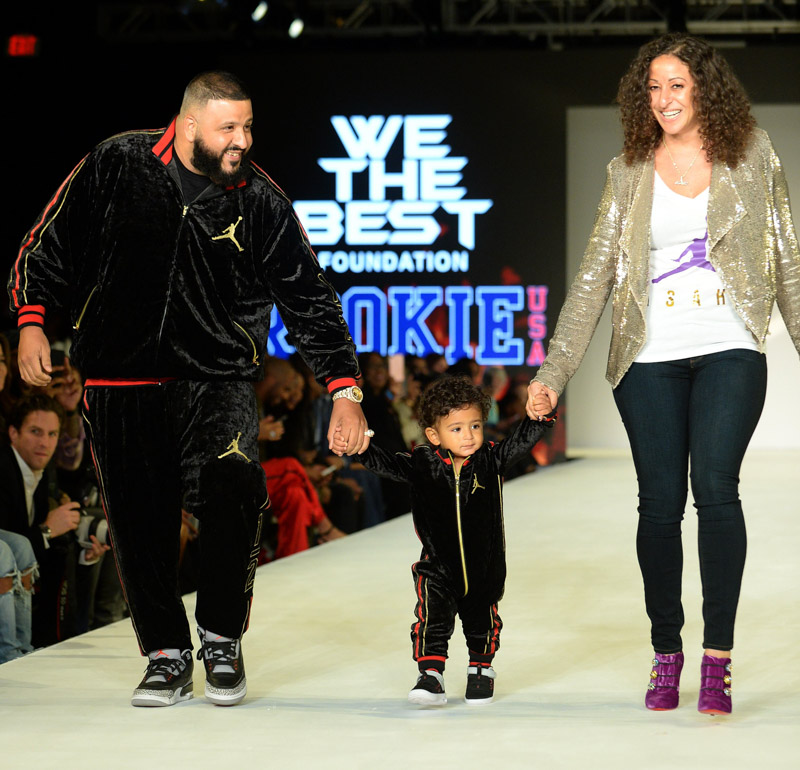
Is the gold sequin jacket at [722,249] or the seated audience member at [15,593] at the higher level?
the gold sequin jacket at [722,249]

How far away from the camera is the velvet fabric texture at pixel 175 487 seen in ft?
7.00

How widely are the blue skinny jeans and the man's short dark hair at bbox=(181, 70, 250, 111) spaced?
83cm

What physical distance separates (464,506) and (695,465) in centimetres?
43

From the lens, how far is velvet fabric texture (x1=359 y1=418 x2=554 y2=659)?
7.23 feet

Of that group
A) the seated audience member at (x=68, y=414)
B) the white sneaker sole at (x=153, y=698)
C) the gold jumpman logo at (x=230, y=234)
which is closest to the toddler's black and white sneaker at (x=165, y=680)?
the white sneaker sole at (x=153, y=698)

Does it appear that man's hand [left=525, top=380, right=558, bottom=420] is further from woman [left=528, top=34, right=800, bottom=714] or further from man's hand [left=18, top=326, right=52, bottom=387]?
man's hand [left=18, top=326, right=52, bottom=387]

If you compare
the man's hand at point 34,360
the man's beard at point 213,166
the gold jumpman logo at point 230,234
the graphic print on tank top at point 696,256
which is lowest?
the man's hand at point 34,360

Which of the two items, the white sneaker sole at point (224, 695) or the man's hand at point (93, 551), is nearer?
the white sneaker sole at point (224, 695)

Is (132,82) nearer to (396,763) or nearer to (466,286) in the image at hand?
(466,286)

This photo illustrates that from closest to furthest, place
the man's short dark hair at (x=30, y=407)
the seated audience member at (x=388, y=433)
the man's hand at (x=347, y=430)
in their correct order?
1. the man's hand at (x=347, y=430)
2. the man's short dark hair at (x=30, y=407)
3. the seated audience member at (x=388, y=433)

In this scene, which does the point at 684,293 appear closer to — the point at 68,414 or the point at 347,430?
the point at 347,430

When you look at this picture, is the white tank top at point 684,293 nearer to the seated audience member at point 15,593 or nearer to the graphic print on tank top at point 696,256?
Result: the graphic print on tank top at point 696,256

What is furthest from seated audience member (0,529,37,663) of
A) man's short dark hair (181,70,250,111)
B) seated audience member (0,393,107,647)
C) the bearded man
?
man's short dark hair (181,70,250,111)

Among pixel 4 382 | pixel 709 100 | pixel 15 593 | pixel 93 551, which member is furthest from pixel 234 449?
pixel 4 382
